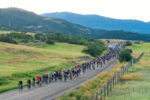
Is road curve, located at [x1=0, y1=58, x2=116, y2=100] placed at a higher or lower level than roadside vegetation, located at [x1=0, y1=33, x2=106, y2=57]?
lower

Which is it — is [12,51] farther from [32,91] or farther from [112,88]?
[112,88]

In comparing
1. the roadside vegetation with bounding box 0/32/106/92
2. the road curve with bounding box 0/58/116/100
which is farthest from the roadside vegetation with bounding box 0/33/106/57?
the road curve with bounding box 0/58/116/100

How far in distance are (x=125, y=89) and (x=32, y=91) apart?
9.96 meters

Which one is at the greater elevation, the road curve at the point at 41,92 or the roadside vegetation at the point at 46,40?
the roadside vegetation at the point at 46,40

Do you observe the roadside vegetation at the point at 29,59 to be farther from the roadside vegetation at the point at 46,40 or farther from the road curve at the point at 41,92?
the road curve at the point at 41,92

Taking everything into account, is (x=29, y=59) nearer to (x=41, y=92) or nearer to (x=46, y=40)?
(x=41, y=92)

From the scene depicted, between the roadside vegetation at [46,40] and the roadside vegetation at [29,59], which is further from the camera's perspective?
the roadside vegetation at [46,40]

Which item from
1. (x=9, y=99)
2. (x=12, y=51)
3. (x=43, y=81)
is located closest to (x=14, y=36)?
(x=12, y=51)

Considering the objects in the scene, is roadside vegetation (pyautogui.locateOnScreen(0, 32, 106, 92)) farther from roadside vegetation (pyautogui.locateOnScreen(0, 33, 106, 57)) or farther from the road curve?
the road curve

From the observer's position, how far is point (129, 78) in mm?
33656

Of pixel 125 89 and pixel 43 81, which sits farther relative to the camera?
pixel 43 81

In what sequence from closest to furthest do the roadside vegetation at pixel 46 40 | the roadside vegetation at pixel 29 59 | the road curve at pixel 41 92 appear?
the road curve at pixel 41 92, the roadside vegetation at pixel 29 59, the roadside vegetation at pixel 46 40

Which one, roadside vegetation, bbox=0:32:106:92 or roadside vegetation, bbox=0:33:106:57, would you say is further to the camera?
roadside vegetation, bbox=0:33:106:57

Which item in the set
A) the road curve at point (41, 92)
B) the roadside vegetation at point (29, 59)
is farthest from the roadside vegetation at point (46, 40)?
the road curve at point (41, 92)
